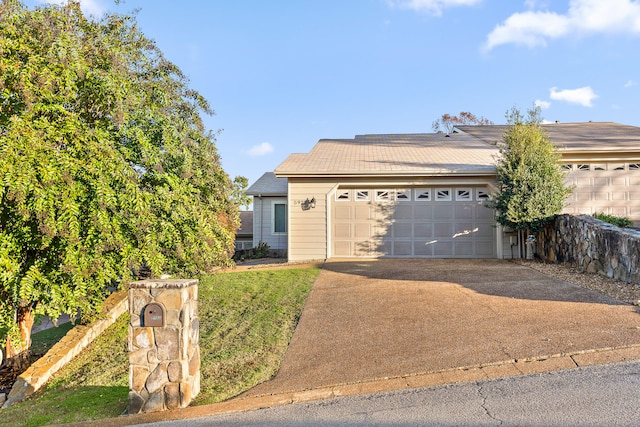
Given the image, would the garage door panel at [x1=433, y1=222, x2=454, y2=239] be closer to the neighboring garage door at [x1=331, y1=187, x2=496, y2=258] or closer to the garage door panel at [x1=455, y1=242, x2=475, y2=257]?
the neighboring garage door at [x1=331, y1=187, x2=496, y2=258]

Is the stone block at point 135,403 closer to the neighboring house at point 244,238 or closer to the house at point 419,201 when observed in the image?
the house at point 419,201

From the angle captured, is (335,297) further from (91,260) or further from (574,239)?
(574,239)

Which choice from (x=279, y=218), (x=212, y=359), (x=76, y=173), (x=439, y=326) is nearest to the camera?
(x=76, y=173)

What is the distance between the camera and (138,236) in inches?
212

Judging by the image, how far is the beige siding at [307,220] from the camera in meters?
12.7

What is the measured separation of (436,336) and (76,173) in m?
5.08

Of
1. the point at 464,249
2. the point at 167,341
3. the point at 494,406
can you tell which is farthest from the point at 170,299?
the point at 464,249

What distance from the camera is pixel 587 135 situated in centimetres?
1521

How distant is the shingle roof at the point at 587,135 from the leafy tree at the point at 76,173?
12646mm

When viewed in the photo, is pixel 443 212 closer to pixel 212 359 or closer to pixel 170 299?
pixel 212 359

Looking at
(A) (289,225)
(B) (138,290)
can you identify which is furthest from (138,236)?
(A) (289,225)

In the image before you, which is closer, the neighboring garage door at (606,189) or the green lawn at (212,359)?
the green lawn at (212,359)

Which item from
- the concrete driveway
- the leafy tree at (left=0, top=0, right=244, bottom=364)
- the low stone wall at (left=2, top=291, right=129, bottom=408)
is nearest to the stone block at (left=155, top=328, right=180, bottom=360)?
the concrete driveway

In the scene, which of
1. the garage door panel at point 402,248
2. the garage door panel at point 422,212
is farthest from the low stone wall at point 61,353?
the garage door panel at point 422,212
